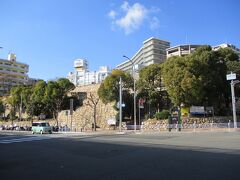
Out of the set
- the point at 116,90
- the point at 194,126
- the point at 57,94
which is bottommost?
the point at 194,126

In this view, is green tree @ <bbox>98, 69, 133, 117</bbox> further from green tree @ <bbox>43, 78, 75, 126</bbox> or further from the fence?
green tree @ <bbox>43, 78, 75, 126</bbox>

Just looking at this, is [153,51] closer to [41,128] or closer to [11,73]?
[11,73]

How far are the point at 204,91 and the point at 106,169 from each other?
33727 mm

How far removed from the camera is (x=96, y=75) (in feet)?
426

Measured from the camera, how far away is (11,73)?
114m

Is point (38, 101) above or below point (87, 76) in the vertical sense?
below

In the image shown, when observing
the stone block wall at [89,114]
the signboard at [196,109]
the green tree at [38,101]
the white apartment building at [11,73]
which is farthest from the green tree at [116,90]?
the white apartment building at [11,73]

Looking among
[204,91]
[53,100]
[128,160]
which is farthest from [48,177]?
[53,100]

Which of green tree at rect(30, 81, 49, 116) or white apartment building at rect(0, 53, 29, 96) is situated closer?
green tree at rect(30, 81, 49, 116)

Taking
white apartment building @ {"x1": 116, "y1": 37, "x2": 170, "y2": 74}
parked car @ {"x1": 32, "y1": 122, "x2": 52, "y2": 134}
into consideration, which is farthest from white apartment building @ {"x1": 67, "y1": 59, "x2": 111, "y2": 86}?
parked car @ {"x1": 32, "y1": 122, "x2": 52, "y2": 134}

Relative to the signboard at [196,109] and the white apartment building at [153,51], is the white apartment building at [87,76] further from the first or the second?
the signboard at [196,109]

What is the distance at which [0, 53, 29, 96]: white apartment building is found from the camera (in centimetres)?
11112

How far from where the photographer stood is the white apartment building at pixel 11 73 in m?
111

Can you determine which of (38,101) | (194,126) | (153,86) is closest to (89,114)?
(38,101)
